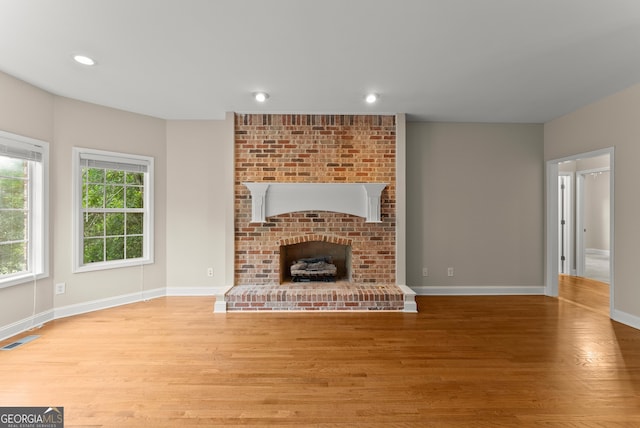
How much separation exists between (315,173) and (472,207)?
92.9 inches

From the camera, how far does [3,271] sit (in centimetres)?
299

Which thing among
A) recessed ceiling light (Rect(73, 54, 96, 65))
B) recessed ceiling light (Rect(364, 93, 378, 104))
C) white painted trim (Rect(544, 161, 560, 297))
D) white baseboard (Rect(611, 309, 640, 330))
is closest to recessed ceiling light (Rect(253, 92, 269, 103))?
recessed ceiling light (Rect(364, 93, 378, 104))

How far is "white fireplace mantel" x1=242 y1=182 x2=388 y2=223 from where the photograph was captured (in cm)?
396

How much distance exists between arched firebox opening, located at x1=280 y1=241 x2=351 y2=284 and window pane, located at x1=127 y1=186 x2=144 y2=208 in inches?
81.1

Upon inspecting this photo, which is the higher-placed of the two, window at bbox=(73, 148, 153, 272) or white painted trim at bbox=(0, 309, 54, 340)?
window at bbox=(73, 148, 153, 272)

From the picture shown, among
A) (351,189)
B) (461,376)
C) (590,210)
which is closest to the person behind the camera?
(461,376)

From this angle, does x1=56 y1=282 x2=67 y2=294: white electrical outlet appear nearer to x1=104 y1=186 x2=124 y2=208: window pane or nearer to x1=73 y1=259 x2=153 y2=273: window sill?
x1=73 y1=259 x2=153 y2=273: window sill

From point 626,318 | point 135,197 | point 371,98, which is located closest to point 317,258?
point 371,98

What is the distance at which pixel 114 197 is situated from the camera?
3.96 m

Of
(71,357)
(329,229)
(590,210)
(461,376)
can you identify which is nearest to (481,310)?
(461,376)

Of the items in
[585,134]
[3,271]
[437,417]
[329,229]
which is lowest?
[437,417]

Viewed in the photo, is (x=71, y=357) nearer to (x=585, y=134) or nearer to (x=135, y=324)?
(x=135, y=324)

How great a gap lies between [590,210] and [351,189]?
7.73 meters

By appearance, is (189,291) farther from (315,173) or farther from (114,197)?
(315,173)
